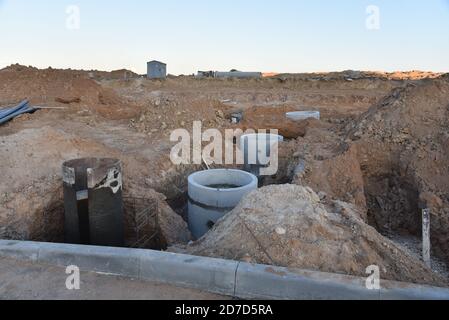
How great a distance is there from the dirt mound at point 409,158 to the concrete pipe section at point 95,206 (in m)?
4.56

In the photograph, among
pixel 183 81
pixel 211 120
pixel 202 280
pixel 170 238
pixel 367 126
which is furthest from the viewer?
pixel 183 81

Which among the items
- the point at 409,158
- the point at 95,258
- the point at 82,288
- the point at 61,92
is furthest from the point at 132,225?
the point at 61,92

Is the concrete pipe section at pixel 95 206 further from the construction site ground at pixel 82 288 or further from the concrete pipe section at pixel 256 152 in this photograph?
the concrete pipe section at pixel 256 152

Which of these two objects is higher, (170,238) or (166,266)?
(166,266)

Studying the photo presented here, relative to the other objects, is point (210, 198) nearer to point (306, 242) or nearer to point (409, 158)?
point (306, 242)

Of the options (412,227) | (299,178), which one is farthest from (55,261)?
(412,227)

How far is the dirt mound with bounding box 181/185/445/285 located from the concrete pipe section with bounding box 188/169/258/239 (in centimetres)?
163

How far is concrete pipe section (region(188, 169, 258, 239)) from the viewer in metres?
6.41

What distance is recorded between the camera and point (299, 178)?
698cm

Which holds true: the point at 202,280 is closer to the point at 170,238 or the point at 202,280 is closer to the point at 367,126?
the point at 170,238

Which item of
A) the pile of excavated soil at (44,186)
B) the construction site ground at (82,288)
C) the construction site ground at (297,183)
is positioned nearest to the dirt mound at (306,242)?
the construction site ground at (297,183)

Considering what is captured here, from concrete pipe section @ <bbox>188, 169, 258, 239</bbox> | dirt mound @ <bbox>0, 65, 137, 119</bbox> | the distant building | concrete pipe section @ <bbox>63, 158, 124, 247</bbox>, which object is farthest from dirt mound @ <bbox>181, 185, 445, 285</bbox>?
the distant building

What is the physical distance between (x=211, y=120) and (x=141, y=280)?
8984mm

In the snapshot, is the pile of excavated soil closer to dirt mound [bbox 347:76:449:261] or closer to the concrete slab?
the concrete slab
